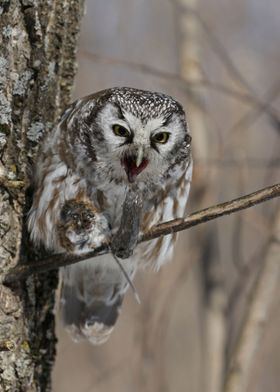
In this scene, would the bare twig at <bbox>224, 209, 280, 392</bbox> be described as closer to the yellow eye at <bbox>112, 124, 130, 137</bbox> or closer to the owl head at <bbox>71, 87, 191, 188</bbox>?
the owl head at <bbox>71, 87, 191, 188</bbox>

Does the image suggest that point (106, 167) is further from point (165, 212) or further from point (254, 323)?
point (254, 323)

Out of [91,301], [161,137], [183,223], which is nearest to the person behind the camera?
[183,223]

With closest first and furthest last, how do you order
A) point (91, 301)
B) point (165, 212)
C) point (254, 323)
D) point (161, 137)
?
point (161, 137)
point (165, 212)
point (254, 323)
point (91, 301)

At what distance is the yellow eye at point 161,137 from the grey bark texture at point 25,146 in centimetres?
41

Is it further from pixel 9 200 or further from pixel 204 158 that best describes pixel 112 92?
pixel 204 158

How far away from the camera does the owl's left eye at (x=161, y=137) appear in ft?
8.47

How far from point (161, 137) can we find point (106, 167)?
228 mm

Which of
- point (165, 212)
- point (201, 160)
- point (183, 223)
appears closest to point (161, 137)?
point (165, 212)

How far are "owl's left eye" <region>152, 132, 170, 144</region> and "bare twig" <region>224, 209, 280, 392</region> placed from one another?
2.63 ft

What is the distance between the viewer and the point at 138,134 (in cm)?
250

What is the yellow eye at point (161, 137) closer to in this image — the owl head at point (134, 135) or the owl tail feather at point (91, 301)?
the owl head at point (134, 135)

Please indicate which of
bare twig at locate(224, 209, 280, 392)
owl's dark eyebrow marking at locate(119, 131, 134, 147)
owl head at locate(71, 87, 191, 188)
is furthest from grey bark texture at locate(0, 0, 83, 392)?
bare twig at locate(224, 209, 280, 392)

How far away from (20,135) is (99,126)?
29 centimetres

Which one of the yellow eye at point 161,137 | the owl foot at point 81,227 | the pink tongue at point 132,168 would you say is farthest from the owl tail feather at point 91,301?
the yellow eye at point 161,137
